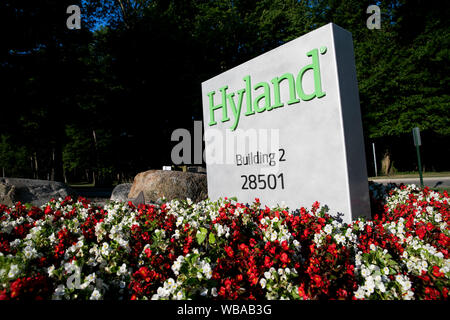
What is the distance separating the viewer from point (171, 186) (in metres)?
6.70

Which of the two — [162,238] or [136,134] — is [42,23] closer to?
[136,134]

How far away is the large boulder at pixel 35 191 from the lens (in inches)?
241

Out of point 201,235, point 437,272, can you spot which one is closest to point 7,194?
point 201,235

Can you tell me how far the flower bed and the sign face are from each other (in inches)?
25.0

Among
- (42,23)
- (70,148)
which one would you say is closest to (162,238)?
(42,23)

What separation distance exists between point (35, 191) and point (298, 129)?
21.0ft

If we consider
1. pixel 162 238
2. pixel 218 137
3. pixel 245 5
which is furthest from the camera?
pixel 245 5

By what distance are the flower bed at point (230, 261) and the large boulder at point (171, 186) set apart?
134 inches

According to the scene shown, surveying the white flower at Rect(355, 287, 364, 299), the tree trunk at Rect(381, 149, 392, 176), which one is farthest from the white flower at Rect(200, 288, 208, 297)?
the tree trunk at Rect(381, 149, 392, 176)

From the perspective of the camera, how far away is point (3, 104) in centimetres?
1305

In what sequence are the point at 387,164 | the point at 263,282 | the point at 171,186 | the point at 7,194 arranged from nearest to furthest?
the point at 263,282 → the point at 7,194 → the point at 171,186 → the point at 387,164

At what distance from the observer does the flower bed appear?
5.95 ft

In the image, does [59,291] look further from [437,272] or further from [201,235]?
[437,272]
